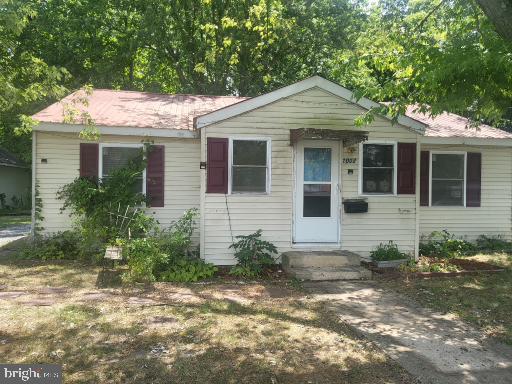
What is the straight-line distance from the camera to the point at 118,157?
9211 mm

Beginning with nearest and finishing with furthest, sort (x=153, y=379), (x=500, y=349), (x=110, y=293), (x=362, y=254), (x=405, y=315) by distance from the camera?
(x=153, y=379), (x=500, y=349), (x=405, y=315), (x=110, y=293), (x=362, y=254)

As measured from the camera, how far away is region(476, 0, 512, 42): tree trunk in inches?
143

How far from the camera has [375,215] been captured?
8766 mm

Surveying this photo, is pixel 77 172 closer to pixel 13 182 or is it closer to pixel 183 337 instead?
pixel 183 337

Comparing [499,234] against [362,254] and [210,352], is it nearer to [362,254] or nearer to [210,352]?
[362,254]

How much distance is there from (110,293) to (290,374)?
11.4 feet

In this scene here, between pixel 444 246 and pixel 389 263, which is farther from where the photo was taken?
pixel 444 246

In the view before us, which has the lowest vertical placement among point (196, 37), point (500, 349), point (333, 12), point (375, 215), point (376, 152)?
point (500, 349)

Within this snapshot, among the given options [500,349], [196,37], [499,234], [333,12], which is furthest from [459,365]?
[333,12]

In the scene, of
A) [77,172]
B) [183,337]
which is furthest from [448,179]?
[77,172]

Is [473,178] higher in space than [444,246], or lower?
higher

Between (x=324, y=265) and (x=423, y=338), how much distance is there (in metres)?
3.27

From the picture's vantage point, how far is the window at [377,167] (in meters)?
8.81

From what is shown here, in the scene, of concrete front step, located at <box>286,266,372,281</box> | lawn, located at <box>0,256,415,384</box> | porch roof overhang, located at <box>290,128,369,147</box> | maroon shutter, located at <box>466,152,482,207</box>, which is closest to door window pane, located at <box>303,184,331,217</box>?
porch roof overhang, located at <box>290,128,369,147</box>
